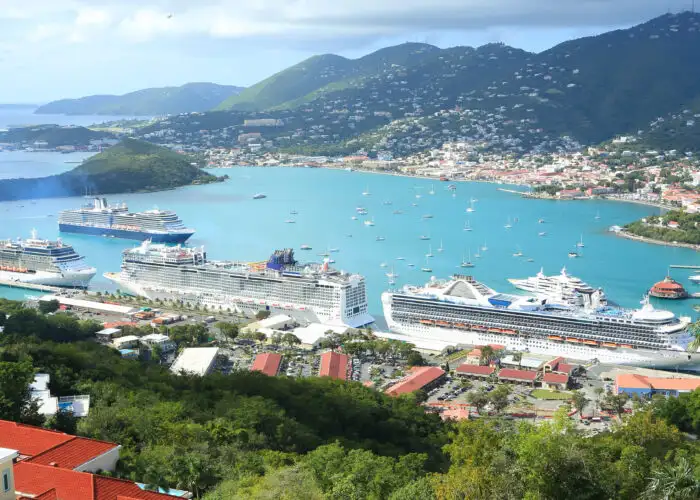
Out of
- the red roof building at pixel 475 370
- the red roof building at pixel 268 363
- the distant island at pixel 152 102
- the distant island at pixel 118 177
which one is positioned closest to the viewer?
the red roof building at pixel 268 363

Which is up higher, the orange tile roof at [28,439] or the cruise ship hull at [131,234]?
the orange tile roof at [28,439]

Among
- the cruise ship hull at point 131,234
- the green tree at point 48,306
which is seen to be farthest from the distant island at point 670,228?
the green tree at point 48,306

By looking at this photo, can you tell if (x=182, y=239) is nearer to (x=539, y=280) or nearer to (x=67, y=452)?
(x=539, y=280)

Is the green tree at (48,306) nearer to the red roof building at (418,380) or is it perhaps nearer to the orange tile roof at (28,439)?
the red roof building at (418,380)

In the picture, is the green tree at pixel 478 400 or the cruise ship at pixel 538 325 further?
the cruise ship at pixel 538 325

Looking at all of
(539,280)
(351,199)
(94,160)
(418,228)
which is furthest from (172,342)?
(94,160)

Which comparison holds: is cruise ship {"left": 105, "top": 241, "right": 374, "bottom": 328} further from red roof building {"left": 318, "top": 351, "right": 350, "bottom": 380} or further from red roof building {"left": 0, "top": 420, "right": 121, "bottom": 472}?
red roof building {"left": 0, "top": 420, "right": 121, "bottom": 472}
